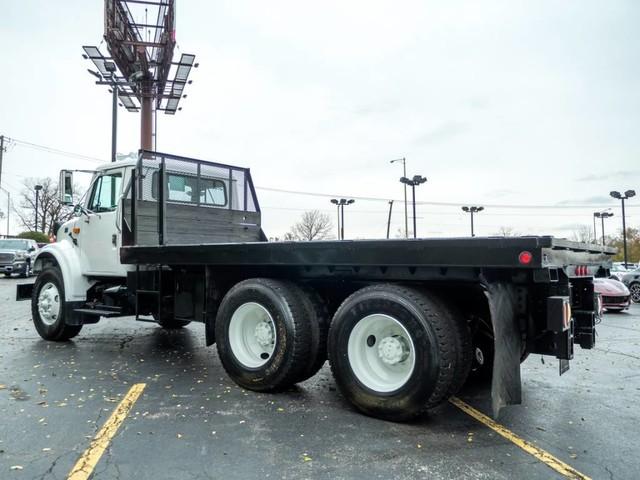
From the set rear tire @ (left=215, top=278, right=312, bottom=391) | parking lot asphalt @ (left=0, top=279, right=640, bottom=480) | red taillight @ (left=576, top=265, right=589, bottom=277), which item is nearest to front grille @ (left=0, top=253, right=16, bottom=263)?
parking lot asphalt @ (left=0, top=279, right=640, bottom=480)

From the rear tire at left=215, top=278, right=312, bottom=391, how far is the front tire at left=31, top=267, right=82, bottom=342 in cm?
351

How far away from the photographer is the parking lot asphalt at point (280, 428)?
3258mm

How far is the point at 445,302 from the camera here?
411cm

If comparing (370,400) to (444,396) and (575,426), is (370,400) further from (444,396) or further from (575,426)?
(575,426)

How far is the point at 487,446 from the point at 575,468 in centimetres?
58

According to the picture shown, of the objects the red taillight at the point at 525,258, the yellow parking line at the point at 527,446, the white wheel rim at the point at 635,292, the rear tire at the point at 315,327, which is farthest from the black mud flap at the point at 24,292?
the white wheel rim at the point at 635,292

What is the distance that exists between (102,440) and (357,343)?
212 cm

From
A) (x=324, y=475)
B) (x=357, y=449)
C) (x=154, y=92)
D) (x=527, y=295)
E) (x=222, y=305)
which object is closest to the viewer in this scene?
(x=324, y=475)

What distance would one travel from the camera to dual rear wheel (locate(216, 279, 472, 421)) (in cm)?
387

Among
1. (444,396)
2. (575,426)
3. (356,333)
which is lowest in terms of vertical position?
(575,426)

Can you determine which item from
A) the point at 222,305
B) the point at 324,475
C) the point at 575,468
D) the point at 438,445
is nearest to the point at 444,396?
the point at 438,445

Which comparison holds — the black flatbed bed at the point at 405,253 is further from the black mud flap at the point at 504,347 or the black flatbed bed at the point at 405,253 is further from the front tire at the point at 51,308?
the front tire at the point at 51,308

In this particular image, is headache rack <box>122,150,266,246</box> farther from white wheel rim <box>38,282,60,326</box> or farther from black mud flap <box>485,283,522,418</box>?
black mud flap <box>485,283,522,418</box>

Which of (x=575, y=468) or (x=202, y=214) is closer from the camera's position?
(x=575, y=468)
